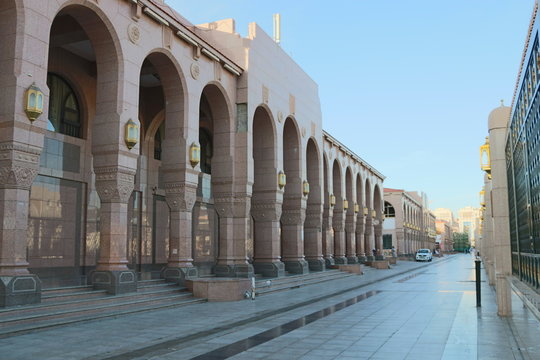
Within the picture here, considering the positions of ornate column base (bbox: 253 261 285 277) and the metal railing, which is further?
ornate column base (bbox: 253 261 285 277)

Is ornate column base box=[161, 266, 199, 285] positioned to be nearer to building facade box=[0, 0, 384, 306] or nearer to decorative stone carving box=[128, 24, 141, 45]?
building facade box=[0, 0, 384, 306]

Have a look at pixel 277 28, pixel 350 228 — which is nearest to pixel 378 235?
pixel 350 228

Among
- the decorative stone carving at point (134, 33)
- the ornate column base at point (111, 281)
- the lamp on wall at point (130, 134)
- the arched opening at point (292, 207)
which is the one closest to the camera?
the ornate column base at point (111, 281)

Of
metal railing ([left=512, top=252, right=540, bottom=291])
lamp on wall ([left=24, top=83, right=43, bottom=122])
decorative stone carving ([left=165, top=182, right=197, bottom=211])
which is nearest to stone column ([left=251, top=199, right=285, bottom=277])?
decorative stone carving ([left=165, top=182, right=197, bottom=211])

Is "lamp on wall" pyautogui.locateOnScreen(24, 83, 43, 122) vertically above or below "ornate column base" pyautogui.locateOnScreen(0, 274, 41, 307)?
above

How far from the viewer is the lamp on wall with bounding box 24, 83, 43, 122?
496 inches

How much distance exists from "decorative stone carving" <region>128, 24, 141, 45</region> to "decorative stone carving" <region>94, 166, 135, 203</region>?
14.3ft

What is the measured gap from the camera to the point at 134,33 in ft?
55.5

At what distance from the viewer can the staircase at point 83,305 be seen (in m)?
11.4

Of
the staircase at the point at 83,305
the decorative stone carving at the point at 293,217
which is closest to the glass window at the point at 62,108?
the staircase at the point at 83,305

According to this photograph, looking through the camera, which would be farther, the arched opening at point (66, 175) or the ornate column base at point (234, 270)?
the ornate column base at point (234, 270)

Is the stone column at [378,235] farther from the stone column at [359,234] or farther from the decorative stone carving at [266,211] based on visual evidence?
the decorative stone carving at [266,211]

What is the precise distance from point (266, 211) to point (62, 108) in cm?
1124

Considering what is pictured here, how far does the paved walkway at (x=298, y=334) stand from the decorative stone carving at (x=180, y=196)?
4.32 metres
